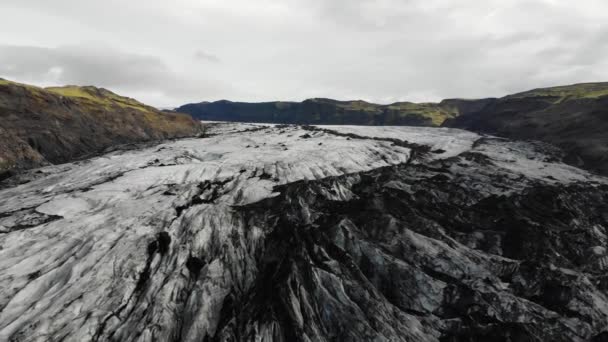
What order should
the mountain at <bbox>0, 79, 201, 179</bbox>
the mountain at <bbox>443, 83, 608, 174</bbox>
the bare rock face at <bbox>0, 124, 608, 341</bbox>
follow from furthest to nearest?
the mountain at <bbox>443, 83, 608, 174</bbox> < the mountain at <bbox>0, 79, 201, 179</bbox> < the bare rock face at <bbox>0, 124, 608, 341</bbox>

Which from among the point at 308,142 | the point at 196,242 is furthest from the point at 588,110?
the point at 196,242

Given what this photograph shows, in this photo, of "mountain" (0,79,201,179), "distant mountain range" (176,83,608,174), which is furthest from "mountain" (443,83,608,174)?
"mountain" (0,79,201,179)

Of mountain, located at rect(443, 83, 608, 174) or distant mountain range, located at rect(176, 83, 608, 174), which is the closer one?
mountain, located at rect(443, 83, 608, 174)

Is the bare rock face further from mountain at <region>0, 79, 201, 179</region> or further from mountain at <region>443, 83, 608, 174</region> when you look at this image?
mountain at <region>443, 83, 608, 174</region>

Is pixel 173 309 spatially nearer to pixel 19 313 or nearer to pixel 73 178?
pixel 19 313

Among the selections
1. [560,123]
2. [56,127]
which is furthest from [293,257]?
[560,123]

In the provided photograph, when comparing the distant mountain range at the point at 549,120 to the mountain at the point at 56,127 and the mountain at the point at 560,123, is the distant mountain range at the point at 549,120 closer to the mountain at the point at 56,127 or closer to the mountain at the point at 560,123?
the mountain at the point at 560,123
